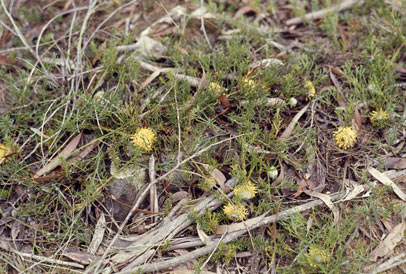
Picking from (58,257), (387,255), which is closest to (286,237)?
(387,255)

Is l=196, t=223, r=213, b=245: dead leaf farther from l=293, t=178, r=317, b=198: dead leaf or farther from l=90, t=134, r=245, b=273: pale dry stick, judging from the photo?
l=293, t=178, r=317, b=198: dead leaf

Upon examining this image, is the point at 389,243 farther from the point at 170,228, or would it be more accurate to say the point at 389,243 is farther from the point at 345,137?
the point at 170,228

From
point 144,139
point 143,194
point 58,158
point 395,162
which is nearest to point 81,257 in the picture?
point 143,194

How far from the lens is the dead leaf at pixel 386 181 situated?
2490mm

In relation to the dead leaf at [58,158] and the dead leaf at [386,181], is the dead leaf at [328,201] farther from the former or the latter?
the dead leaf at [58,158]

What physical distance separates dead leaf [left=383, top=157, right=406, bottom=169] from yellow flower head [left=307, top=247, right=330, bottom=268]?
838mm

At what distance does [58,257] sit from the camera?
94.3 inches

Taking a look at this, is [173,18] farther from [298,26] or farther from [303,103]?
[303,103]

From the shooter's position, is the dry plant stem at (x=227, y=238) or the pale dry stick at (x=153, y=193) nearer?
the dry plant stem at (x=227, y=238)

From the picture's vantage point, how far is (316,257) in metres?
2.19

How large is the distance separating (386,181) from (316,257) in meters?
0.77

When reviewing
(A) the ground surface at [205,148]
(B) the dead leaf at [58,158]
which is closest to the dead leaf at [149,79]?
(A) the ground surface at [205,148]

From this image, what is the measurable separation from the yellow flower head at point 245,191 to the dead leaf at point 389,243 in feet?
2.64

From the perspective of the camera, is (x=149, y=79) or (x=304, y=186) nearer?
(x=304, y=186)
